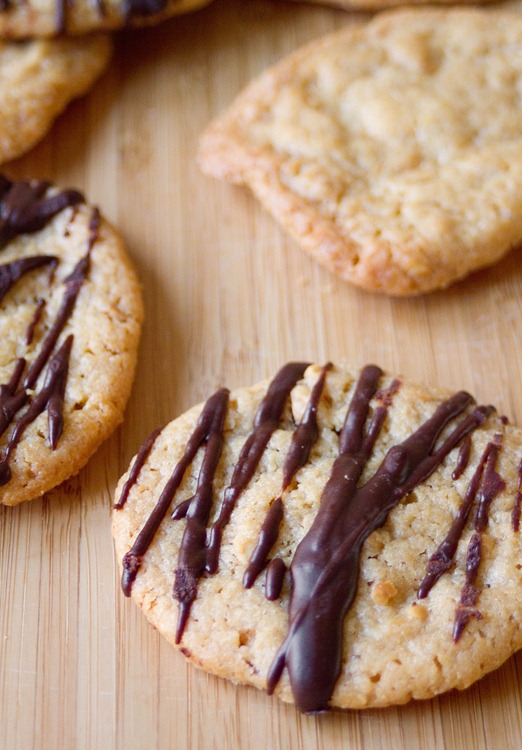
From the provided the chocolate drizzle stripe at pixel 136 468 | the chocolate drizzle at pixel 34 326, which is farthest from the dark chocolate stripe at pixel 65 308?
the chocolate drizzle stripe at pixel 136 468

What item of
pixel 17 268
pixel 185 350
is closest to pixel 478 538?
pixel 185 350

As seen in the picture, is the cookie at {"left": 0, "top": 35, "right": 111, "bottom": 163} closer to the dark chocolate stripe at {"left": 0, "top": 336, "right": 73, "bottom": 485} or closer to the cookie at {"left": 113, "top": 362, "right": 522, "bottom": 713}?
the dark chocolate stripe at {"left": 0, "top": 336, "right": 73, "bottom": 485}

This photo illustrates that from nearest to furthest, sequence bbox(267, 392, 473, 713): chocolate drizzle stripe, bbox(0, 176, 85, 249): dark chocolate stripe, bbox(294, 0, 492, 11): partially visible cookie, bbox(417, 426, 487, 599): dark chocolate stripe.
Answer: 1. bbox(267, 392, 473, 713): chocolate drizzle stripe
2. bbox(417, 426, 487, 599): dark chocolate stripe
3. bbox(0, 176, 85, 249): dark chocolate stripe
4. bbox(294, 0, 492, 11): partially visible cookie

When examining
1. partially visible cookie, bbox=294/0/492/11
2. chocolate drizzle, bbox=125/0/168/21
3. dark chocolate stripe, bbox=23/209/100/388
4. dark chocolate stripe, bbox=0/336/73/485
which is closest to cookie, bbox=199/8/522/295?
partially visible cookie, bbox=294/0/492/11

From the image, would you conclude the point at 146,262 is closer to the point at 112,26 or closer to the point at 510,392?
the point at 112,26

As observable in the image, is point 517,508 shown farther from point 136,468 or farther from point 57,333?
point 57,333

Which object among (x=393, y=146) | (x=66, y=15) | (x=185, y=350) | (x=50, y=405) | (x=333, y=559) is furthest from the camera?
(x=66, y=15)

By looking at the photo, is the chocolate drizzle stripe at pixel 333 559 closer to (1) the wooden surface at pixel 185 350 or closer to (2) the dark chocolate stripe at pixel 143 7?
(1) the wooden surface at pixel 185 350
